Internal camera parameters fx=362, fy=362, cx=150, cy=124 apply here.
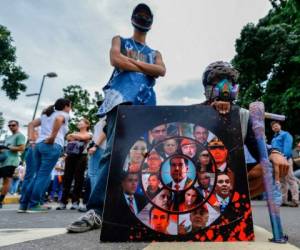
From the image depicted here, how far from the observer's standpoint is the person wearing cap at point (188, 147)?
6.32 ft

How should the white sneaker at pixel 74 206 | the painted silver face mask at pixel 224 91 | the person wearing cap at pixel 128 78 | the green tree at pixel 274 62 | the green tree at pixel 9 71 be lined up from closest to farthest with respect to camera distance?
the painted silver face mask at pixel 224 91, the person wearing cap at pixel 128 78, the white sneaker at pixel 74 206, the green tree at pixel 274 62, the green tree at pixel 9 71

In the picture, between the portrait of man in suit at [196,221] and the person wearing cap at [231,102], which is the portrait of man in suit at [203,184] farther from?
the person wearing cap at [231,102]

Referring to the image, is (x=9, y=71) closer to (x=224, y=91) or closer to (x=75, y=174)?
(x=75, y=174)

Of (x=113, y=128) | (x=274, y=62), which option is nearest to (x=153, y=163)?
(x=113, y=128)

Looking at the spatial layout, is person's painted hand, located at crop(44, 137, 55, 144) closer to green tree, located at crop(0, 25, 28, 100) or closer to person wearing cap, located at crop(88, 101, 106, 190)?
person wearing cap, located at crop(88, 101, 106, 190)

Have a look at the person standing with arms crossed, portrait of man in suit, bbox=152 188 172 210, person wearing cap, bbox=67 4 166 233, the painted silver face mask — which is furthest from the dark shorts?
portrait of man in suit, bbox=152 188 172 210

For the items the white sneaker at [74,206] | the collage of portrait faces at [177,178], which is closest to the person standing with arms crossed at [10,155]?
the white sneaker at [74,206]

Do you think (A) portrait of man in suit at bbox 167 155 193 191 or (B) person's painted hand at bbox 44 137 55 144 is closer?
(A) portrait of man in suit at bbox 167 155 193 191

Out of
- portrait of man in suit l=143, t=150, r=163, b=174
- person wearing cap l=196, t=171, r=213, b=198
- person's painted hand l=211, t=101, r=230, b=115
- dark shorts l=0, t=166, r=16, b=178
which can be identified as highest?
→ dark shorts l=0, t=166, r=16, b=178

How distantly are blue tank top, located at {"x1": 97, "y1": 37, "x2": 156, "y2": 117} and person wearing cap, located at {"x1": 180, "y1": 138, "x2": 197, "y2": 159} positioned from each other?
2.24 ft

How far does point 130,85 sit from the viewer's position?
254 centimetres

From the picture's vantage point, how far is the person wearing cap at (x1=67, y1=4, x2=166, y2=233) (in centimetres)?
246

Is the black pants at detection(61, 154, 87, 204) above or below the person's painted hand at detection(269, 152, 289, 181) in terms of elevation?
above

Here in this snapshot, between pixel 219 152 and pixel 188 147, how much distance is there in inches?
6.6
